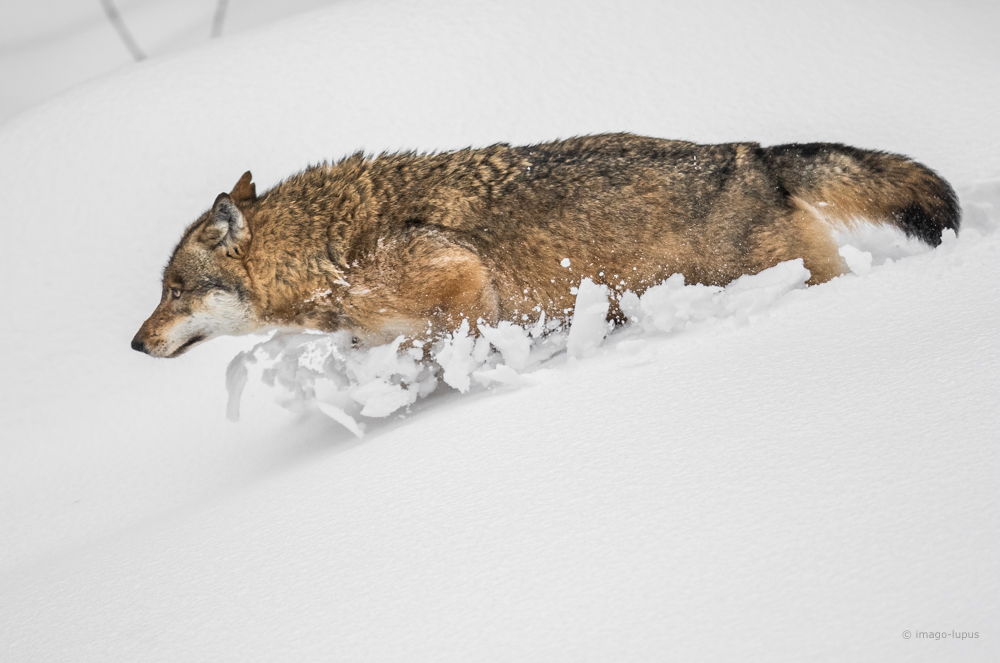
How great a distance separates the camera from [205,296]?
429 cm

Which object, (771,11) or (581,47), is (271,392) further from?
(771,11)

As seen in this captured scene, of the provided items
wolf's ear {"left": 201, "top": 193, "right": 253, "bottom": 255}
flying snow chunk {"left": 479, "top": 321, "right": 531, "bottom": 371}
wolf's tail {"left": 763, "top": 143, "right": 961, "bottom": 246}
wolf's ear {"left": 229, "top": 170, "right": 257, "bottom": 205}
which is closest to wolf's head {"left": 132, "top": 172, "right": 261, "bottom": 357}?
wolf's ear {"left": 201, "top": 193, "right": 253, "bottom": 255}

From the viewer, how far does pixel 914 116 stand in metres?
5.59

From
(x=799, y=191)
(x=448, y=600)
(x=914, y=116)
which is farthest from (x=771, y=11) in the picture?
(x=448, y=600)

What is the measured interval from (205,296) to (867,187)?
3478 millimetres

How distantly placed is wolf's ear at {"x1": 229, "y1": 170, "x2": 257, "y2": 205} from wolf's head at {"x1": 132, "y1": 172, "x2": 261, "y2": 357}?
0.85ft

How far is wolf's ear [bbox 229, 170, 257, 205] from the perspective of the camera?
4.59 meters

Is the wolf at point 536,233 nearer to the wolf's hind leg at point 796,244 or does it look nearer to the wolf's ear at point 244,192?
the wolf's hind leg at point 796,244

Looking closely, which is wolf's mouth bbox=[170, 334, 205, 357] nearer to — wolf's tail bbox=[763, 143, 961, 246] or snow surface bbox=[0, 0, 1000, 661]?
snow surface bbox=[0, 0, 1000, 661]

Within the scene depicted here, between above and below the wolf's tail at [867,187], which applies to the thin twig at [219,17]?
above

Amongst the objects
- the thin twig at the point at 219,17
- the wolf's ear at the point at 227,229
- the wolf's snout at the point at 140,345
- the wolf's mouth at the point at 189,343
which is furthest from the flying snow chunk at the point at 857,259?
the thin twig at the point at 219,17

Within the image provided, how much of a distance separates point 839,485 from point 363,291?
8.75ft

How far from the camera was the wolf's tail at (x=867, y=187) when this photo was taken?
391 centimetres

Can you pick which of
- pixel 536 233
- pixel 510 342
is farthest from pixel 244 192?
pixel 510 342
